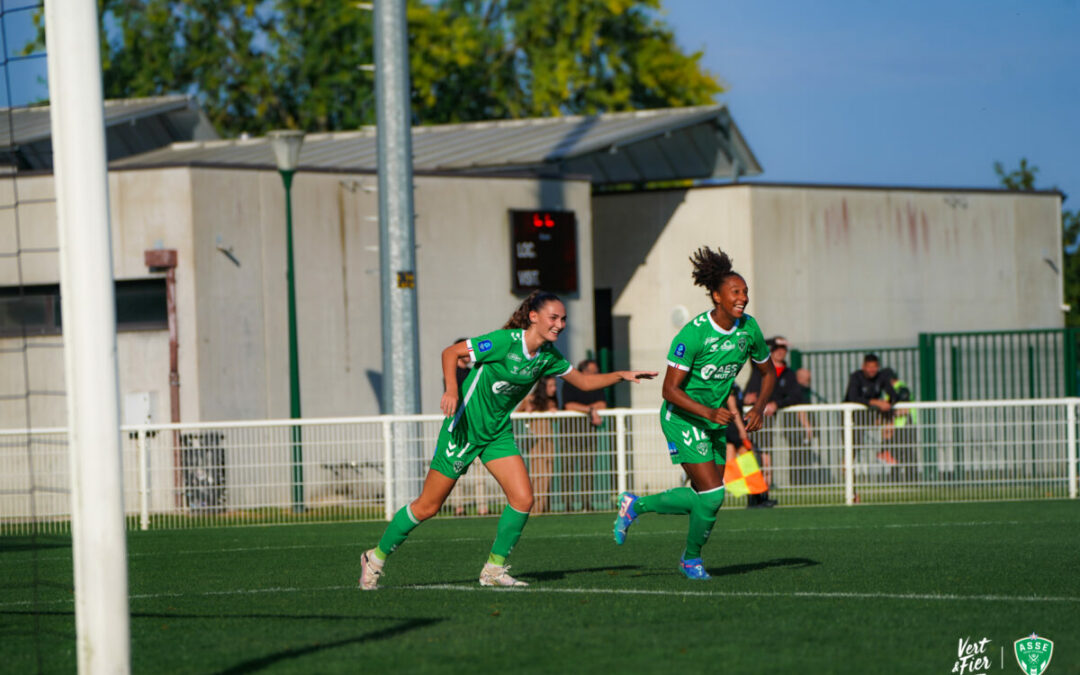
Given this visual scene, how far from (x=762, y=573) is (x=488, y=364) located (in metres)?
2.35

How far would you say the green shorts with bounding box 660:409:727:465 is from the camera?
987 cm

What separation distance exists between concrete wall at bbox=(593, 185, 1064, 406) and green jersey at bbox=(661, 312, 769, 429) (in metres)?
15.5

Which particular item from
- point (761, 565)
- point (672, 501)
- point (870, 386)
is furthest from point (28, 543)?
point (870, 386)

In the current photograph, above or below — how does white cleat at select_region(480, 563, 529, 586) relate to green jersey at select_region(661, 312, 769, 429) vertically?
below

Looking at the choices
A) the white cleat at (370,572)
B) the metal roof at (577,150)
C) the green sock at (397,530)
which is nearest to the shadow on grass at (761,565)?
the green sock at (397,530)

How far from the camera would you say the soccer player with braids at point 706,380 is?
9.78 m

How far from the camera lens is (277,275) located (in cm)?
2227

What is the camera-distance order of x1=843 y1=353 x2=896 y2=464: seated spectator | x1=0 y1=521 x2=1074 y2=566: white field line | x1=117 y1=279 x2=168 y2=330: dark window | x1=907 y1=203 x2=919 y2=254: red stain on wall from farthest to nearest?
x1=907 y1=203 x2=919 y2=254: red stain on wall → x1=117 y1=279 x2=168 y2=330: dark window → x1=843 y1=353 x2=896 y2=464: seated spectator → x1=0 y1=521 x2=1074 y2=566: white field line

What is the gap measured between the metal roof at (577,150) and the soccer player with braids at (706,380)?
16.9 m

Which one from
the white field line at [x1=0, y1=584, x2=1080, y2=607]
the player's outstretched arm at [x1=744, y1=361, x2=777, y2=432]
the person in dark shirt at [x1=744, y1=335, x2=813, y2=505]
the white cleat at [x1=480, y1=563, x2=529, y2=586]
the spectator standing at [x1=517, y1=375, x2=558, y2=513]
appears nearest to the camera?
the white field line at [x1=0, y1=584, x2=1080, y2=607]

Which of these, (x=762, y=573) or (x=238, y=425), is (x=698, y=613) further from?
(x=238, y=425)

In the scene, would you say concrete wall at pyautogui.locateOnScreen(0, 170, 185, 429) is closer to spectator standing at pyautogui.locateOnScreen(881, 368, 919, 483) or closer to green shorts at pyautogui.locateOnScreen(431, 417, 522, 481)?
spectator standing at pyautogui.locateOnScreen(881, 368, 919, 483)

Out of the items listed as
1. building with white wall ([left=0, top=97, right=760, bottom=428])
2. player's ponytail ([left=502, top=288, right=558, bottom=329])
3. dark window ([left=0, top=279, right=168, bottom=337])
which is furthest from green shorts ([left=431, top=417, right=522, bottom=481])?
dark window ([left=0, top=279, right=168, bottom=337])

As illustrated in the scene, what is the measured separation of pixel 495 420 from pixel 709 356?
1437 mm
